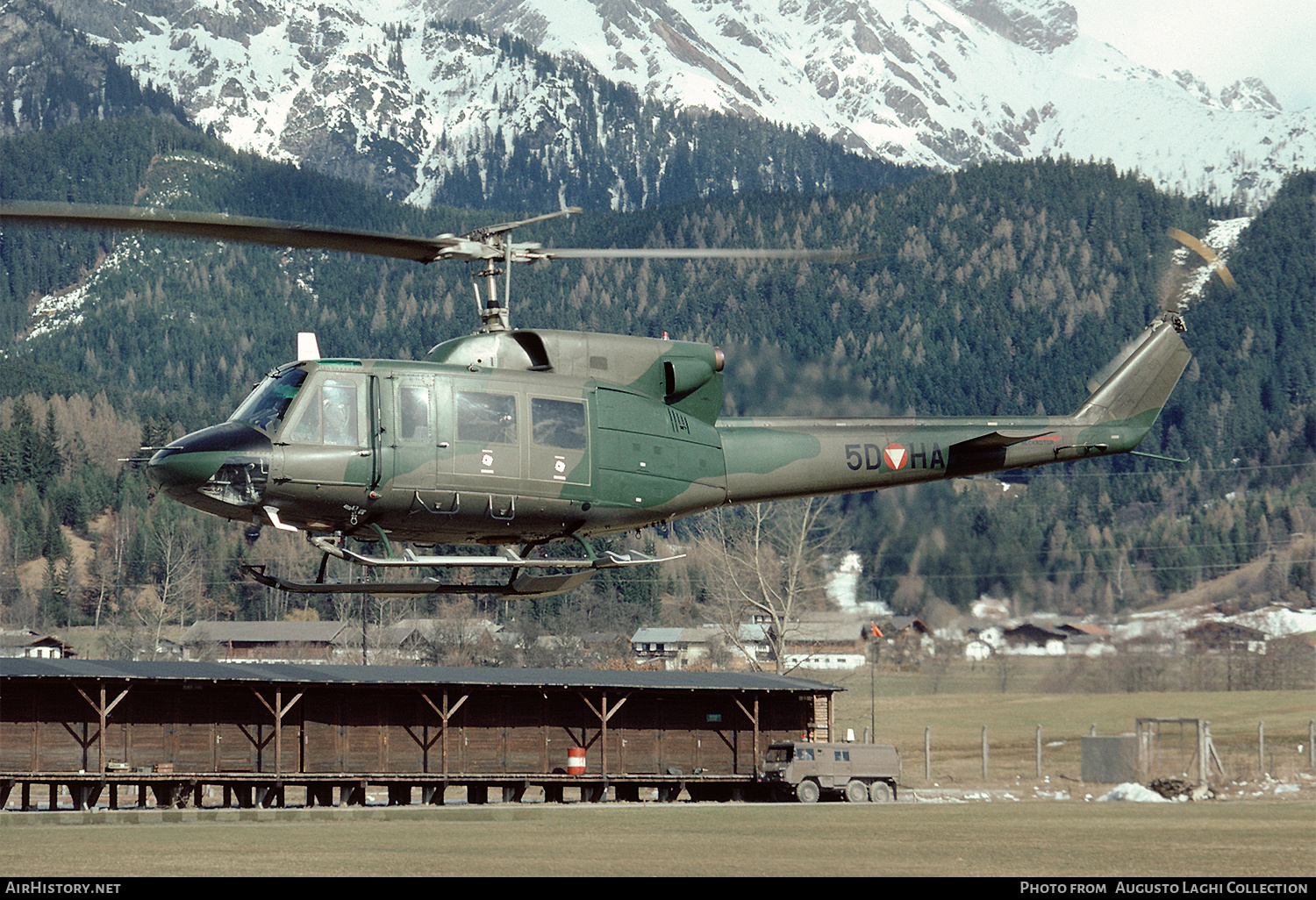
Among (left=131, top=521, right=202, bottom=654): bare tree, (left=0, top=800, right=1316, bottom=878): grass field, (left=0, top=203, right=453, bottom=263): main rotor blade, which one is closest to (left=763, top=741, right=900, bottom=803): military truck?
(left=0, top=800, right=1316, bottom=878): grass field

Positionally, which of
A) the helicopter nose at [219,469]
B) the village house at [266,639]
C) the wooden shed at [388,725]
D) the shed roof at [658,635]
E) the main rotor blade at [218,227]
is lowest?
the village house at [266,639]

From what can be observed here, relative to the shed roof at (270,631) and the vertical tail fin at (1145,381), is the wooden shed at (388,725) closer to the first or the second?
the vertical tail fin at (1145,381)

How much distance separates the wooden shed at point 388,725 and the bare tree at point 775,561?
1296 centimetres

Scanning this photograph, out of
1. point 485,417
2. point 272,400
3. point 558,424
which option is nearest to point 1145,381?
point 558,424

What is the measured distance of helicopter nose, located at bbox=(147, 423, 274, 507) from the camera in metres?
19.8

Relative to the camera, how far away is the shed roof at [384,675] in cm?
4772

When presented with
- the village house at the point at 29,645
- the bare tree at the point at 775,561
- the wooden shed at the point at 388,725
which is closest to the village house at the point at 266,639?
the village house at the point at 29,645

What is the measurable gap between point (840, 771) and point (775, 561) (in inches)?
871

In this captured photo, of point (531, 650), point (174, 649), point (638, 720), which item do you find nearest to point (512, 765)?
point (638, 720)

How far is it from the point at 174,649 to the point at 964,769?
66916 mm

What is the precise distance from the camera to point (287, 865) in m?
28.4

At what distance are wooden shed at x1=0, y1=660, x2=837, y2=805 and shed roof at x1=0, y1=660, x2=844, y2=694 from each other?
3.6 inches

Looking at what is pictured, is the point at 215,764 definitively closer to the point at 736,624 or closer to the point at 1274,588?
the point at 736,624

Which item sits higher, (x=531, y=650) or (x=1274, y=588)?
(x=1274, y=588)
